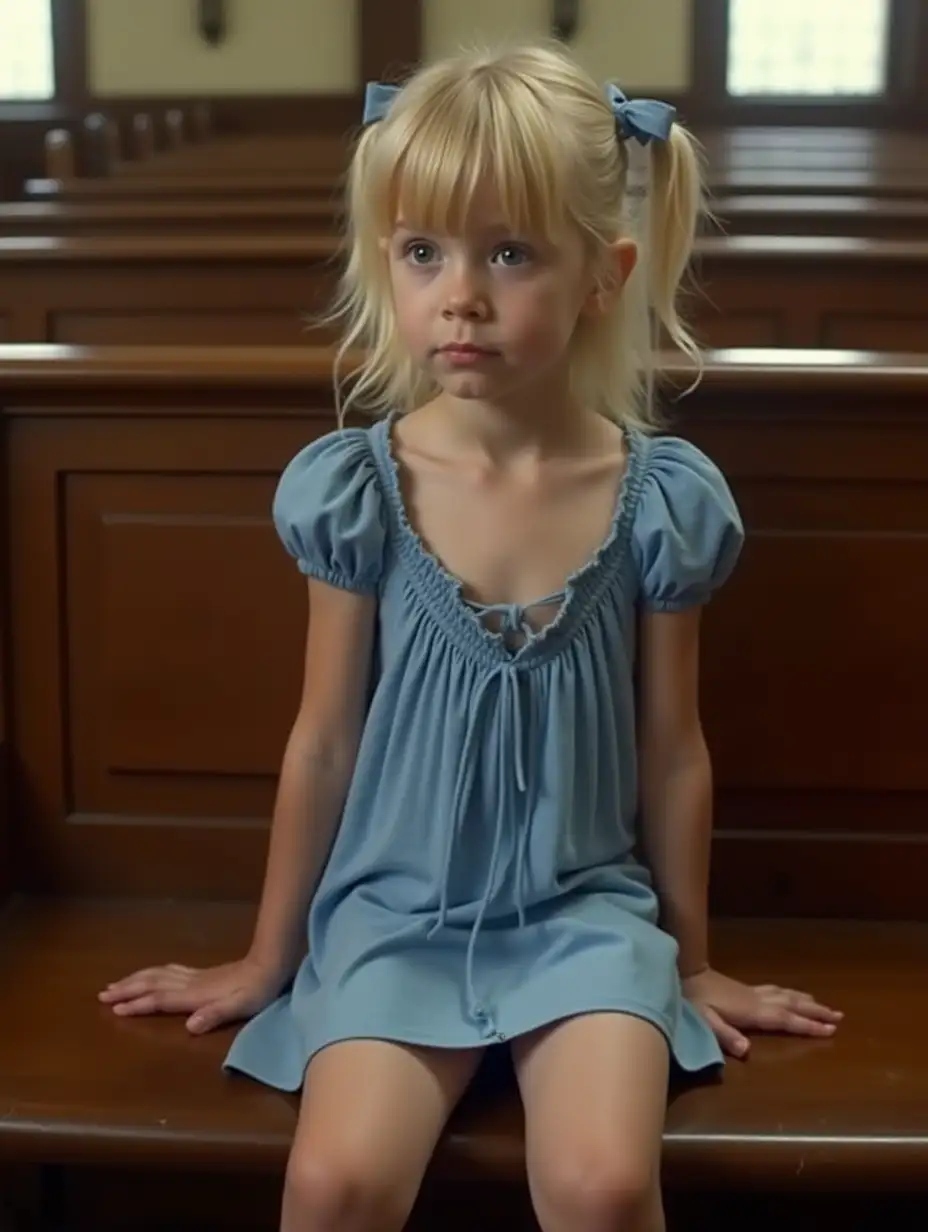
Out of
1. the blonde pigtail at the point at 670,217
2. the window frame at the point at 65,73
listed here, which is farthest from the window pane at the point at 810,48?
the blonde pigtail at the point at 670,217

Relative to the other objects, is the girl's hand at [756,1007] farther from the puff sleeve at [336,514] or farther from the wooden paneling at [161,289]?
the wooden paneling at [161,289]

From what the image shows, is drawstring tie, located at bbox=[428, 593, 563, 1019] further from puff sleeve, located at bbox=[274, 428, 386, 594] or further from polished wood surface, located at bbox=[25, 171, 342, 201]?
polished wood surface, located at bbox=[25, 171, 342, 201]

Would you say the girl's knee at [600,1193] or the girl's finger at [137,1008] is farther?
the girl's finger at [137,1008]

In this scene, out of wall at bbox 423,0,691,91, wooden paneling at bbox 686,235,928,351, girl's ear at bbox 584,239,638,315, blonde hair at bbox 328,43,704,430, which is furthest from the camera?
wall at bbox 423,0,691,91

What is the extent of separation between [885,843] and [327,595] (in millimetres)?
750

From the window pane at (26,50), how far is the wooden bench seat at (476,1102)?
7362 millimetres

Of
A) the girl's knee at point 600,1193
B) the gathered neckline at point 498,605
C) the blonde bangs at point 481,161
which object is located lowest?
the girl's knee at point 600,1193

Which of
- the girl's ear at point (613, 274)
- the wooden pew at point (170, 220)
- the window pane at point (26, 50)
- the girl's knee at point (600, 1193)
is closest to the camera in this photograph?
the girl's knee at point (600, 1193)

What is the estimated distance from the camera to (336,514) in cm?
160

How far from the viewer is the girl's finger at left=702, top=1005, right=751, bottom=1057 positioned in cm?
162

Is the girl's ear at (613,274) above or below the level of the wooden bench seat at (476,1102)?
above

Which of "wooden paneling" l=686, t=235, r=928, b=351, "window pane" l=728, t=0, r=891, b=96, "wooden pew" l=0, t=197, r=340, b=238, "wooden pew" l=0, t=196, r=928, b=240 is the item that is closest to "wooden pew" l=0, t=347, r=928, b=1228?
"wooden paneling" l=686, t=235, r=928, b=351

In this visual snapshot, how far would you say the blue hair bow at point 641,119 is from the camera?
5.16ft

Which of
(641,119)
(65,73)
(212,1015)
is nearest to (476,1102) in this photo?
(212,1015)
